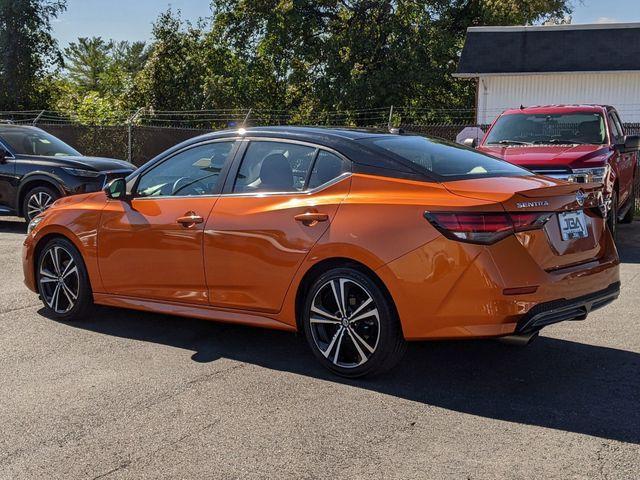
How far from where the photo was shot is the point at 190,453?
12.4ft

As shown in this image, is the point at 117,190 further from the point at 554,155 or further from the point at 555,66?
the point at 555,66

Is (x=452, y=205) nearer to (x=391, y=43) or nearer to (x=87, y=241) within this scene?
(x=87, y=241)

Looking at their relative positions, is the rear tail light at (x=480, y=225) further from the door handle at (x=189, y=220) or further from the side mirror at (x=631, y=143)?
the side mirror at (x=631, y=143)

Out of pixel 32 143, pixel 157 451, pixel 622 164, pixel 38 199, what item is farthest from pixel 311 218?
pixel 32 143

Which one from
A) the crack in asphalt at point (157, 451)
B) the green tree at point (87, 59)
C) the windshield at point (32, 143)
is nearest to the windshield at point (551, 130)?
the windshield at point (32, 143)

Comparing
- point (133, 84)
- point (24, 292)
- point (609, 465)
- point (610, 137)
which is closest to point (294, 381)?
point (609, 465)

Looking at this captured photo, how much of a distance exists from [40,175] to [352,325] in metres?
8.51

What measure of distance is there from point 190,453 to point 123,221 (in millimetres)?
2590

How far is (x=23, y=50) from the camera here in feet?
110

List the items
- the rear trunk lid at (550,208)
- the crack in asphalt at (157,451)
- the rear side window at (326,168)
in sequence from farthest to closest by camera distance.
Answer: the rear side window at (326,168) → the rear trunk lid at (550,208) → the crack in asphalt at (157,451)

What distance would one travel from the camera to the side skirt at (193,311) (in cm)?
520

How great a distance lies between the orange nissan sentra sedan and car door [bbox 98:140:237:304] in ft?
0.04

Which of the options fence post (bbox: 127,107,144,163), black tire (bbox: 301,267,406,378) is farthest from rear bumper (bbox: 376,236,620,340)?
fence post (bbox: 127,107,144,163)

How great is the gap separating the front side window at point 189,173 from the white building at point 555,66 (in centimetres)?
2265
